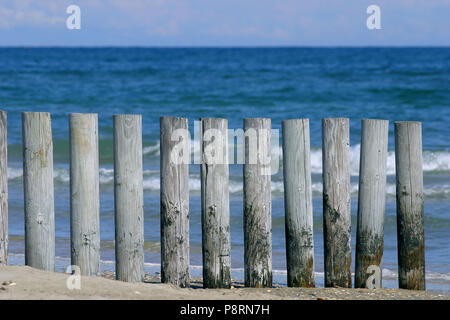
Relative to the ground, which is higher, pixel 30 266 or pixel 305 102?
pixel 305 102

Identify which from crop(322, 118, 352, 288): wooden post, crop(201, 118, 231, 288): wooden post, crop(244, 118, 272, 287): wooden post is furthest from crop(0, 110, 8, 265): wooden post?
crop(322, 118, 352, 288): wooden post

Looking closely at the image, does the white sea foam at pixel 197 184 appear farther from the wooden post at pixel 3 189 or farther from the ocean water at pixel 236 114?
the wooden post at pixel 3 189

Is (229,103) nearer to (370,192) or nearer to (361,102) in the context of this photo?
(361,102)

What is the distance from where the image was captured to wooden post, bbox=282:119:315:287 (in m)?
4.81

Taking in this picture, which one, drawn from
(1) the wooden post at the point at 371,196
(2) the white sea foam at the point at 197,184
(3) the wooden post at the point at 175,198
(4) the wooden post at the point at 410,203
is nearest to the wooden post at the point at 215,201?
(3) the wooden post at the point at 175,198

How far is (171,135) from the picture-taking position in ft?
15.6

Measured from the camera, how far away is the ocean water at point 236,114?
7453 mm

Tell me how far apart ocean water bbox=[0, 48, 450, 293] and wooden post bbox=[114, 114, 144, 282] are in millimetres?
1488

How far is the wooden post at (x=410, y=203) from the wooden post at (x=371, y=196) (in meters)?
0.13

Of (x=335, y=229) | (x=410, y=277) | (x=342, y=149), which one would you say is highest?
(x=342, y=149)
